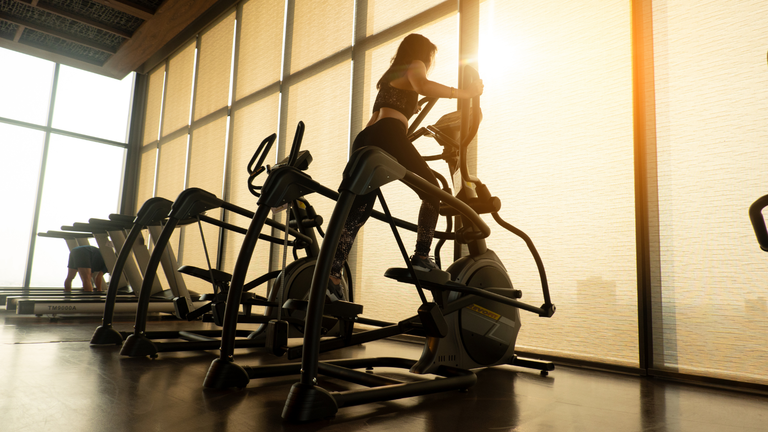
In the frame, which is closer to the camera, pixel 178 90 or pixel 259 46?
pixel 259 46

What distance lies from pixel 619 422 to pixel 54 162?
8271 mm

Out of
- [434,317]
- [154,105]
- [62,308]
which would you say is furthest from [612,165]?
[154,105]

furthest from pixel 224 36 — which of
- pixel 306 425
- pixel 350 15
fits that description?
pixel 306 425

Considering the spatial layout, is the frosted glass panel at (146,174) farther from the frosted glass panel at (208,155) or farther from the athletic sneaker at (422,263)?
the athletic sneaker at (422,263)

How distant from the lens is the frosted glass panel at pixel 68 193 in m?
7.02

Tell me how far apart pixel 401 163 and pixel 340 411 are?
3.36ft

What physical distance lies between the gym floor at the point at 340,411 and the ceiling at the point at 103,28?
5.40 m

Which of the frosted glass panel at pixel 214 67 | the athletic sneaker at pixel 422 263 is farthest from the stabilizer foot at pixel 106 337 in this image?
the frosted glass panel at pixel 214 67

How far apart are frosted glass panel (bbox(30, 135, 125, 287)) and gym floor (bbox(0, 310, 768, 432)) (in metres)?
5.80

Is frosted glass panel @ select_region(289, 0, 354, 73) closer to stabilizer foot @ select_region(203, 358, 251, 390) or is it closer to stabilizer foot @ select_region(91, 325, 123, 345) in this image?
stabilizer foot @ select_region(91, 325, 123, 345)

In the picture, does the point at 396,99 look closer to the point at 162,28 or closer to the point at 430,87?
the point at 430,87

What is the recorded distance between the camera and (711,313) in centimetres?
211

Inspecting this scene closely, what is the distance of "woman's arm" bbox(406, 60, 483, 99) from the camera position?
6.64 feet

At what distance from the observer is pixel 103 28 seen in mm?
6570
